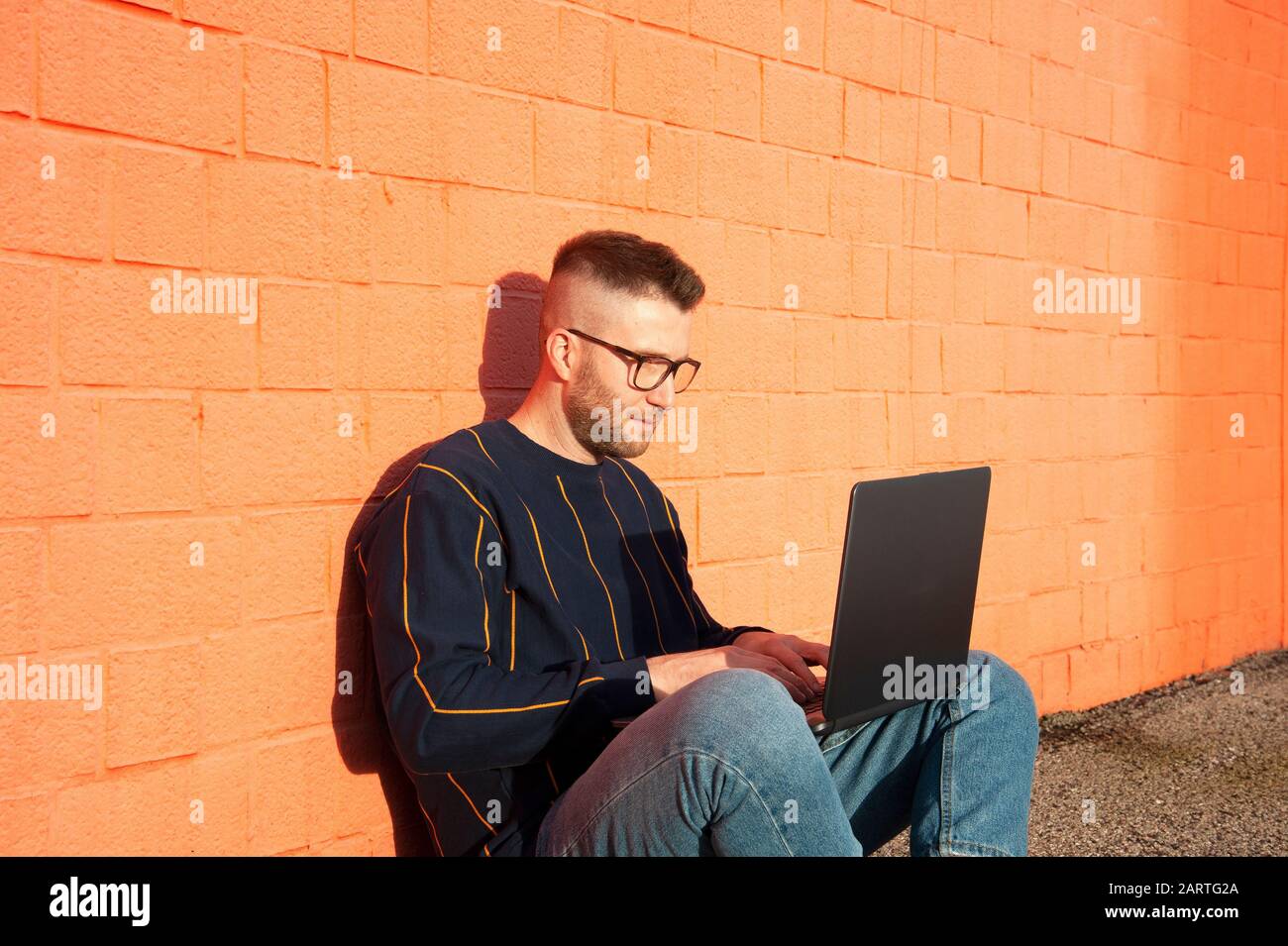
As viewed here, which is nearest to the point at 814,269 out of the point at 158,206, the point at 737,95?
the point at 737,95

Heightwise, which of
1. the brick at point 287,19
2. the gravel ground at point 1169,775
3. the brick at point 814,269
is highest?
the brick at point 287,19

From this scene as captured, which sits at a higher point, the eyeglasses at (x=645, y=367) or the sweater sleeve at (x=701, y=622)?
the eyeglasses at (x=645, y=367)

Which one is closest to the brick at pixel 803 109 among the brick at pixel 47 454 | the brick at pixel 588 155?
the brick at pixel 588 155

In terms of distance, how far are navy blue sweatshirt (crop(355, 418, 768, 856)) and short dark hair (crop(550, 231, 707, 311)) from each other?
404mm

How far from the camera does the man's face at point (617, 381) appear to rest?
2566 millimetres

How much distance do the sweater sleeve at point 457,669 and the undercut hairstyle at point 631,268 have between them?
0.65 m

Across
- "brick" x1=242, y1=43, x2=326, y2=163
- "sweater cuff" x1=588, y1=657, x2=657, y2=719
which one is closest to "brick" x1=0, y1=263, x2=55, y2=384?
"brick" x1=242, y1=43, x2=326, y2=163

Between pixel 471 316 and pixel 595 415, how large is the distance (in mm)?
469

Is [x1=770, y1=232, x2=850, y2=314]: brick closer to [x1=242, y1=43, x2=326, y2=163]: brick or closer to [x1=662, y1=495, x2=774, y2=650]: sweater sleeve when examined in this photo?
[x1=662, y1=495, x2=774, y2=650]: sweater sleeve

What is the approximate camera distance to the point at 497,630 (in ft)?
7.45

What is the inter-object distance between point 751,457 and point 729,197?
774 millimetres

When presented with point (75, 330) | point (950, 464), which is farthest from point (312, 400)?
point (950, 464)

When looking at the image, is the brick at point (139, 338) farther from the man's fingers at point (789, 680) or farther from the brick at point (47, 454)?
the man's fingers at point (789, 680)

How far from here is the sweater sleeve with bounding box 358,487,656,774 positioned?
2059mm
